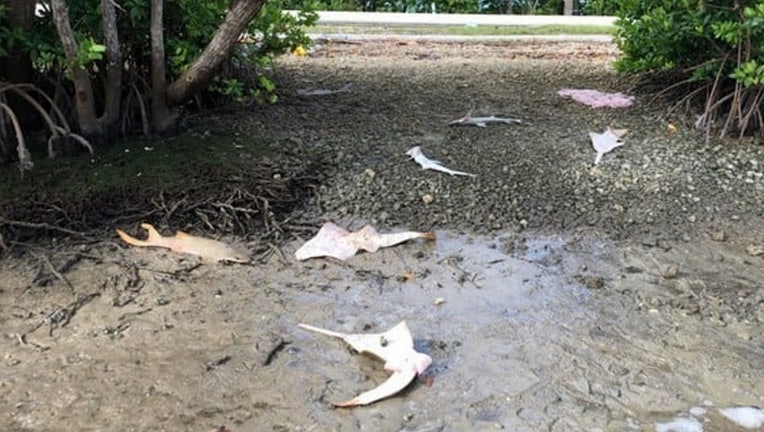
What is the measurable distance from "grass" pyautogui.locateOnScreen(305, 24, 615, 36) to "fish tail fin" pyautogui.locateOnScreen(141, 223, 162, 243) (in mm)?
5209

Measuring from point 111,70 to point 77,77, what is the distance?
240 millimetres

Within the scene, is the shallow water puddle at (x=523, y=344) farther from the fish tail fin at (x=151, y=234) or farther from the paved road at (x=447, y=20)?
the paved road at (x=447, y=20)

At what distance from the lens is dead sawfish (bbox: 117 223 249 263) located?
3967mm

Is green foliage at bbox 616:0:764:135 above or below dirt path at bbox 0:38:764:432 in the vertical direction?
above

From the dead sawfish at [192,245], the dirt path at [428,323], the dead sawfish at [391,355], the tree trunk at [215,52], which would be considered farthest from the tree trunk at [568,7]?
the dead sawfish at [391,355]

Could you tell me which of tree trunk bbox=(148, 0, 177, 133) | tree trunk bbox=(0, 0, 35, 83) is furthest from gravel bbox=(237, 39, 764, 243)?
tree trunk bbox=(0, 0, 35, 83)

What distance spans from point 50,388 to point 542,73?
5.16 m

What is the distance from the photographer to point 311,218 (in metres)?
4.39

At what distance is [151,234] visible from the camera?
13.4 ft

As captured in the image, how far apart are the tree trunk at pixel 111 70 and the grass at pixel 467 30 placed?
441cm

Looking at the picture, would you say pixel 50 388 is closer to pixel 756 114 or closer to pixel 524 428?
pixel 524 428

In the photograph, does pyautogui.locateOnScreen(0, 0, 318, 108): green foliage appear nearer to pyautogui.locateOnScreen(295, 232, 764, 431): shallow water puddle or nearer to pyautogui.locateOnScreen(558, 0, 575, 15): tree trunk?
pyautogui.locateOnScreen(295, 232, 764, 431): shallow water puddle

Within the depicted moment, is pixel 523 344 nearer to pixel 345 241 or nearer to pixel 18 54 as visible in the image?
pixel 345 241

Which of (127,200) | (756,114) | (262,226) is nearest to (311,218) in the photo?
Answer: (262,226)
